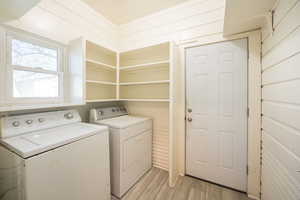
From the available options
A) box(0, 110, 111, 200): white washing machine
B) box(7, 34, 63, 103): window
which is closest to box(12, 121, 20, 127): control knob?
box(0, 110, 111, 200): white washing machine

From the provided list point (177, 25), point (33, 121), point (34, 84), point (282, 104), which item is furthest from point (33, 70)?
point (282, 104)

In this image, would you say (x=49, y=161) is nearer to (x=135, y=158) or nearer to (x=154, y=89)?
(x=135, y=158)

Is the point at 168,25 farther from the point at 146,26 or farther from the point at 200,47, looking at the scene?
the point at 200,47

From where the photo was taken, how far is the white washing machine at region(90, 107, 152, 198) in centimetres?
161

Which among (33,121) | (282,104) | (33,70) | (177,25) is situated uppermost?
(177,25)

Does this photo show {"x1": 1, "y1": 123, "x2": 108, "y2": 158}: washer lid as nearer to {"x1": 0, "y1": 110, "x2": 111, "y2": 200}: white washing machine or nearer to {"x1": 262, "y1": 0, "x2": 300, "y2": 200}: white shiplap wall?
{"x1": 0, "y1": 110, "x2": 111, "y2": 200}: white washing machine

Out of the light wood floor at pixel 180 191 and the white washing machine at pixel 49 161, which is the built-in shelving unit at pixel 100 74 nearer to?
the white washing machine at pixel 49 161

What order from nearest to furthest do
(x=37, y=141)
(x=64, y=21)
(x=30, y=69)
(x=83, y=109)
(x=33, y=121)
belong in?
1. (x=37, y=141)
2. (x=33, y=121)
3. (x=30, y=69)
4. (x=64, y=21)
5. (x=83, y=109)

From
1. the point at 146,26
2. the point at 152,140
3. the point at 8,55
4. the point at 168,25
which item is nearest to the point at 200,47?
the point at 168,25

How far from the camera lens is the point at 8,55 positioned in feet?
4.54

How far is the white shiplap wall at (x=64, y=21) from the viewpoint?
59.9 inches

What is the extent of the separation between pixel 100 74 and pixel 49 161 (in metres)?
1.55

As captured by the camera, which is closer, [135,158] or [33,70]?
[33,70]

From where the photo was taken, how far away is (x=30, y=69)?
5.09 ft
